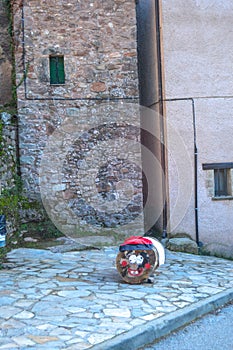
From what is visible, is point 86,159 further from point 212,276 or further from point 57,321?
point 57,321

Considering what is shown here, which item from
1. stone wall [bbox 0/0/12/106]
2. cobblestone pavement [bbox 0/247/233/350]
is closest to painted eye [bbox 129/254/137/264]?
cobblestone pavement [bbox 0/247/233/350]

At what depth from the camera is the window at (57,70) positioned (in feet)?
33.2

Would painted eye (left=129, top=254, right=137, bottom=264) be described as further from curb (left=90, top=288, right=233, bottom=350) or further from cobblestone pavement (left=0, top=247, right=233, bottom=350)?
curb (left=90, top=288, right=233, bottom=350)

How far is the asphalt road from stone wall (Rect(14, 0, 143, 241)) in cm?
493

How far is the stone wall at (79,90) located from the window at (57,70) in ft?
0.37

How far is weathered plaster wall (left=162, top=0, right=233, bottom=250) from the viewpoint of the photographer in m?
10.0

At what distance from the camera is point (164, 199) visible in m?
10.2

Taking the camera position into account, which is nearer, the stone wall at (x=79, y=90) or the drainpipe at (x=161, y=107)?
the stone wall at (x=79, y=90)

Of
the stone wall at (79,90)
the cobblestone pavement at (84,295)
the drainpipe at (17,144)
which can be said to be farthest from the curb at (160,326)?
the drainpipe at (17,144)

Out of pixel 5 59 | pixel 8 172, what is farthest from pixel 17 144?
pixel 5 59

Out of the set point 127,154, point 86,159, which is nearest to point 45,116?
point 86,159

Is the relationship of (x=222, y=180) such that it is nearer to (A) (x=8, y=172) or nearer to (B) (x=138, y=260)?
(B) (x=138, y=260)

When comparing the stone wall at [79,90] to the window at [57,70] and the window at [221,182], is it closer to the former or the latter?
the window at [57,70]

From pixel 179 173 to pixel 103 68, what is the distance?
3074 millimetres
